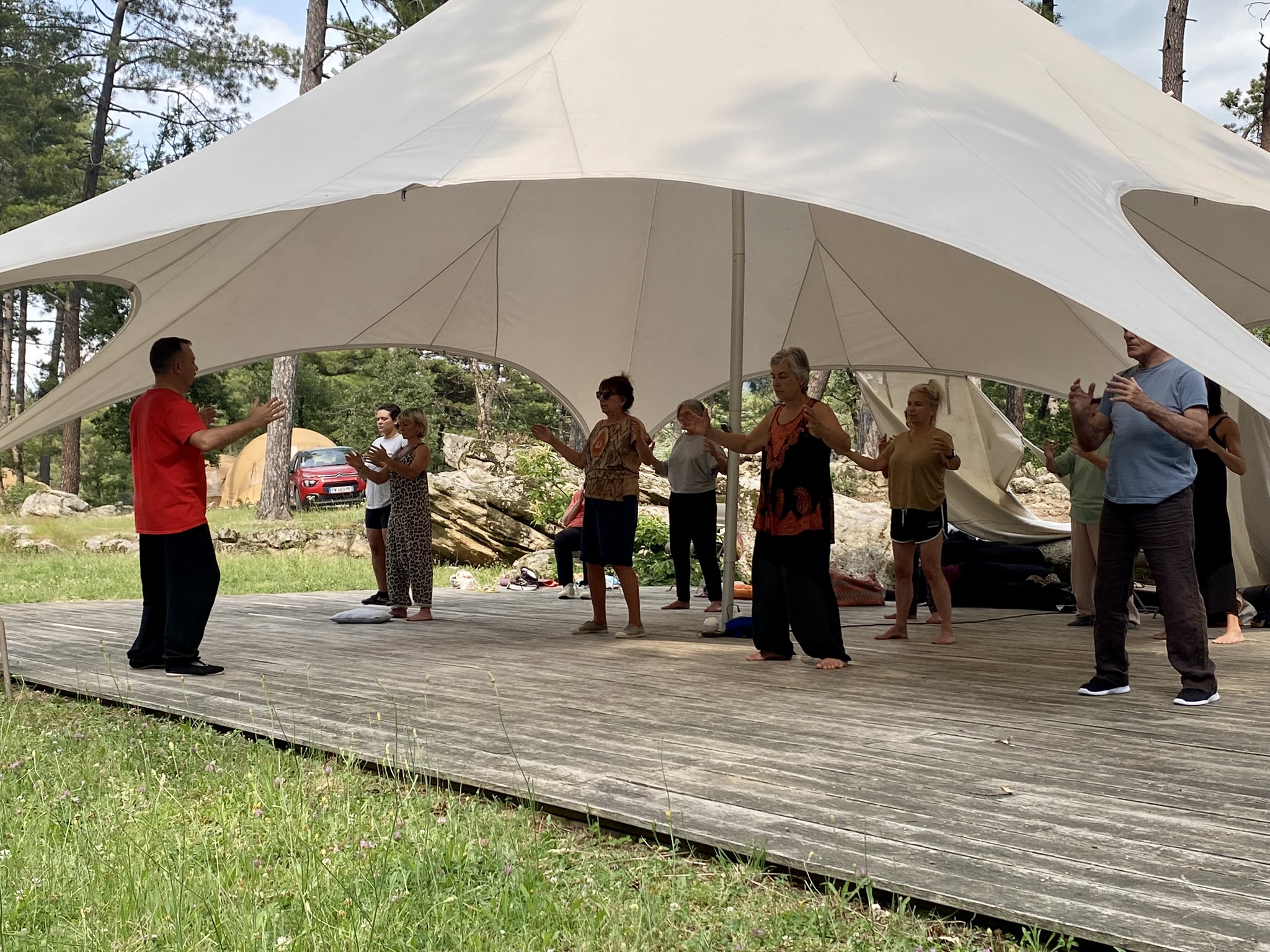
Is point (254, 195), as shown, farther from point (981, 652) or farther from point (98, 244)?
point (981, 652)

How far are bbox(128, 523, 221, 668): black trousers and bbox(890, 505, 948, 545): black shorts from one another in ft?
12.4

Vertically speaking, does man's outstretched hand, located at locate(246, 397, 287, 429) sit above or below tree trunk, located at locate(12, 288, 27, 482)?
below

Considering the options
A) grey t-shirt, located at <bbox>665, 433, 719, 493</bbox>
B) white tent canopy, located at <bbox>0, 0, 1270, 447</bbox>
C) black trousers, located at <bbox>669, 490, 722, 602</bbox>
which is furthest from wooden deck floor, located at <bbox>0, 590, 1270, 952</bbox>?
grey t-shirt, located at <bbox>665, 433, 719, 493</bbox>

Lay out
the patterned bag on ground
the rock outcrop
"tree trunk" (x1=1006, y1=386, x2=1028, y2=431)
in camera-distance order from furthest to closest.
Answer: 1. the rock outcrop
2. "tree trunk" (x1=1006, y1=386, x2=1028, y2=431)
3. the patterned bag on ground

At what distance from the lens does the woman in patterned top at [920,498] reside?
686 cm

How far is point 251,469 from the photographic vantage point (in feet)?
90.2

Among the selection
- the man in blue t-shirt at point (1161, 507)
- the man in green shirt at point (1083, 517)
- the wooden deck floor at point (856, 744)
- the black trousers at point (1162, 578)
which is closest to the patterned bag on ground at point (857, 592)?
the man in green shirt at point (1083, 517)

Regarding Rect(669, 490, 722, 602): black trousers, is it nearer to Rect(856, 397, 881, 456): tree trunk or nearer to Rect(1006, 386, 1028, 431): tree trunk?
Rect(856, 397, 881, 456): tree trunk

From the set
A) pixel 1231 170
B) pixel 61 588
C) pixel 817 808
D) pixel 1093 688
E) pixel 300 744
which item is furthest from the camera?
pixel 61 588

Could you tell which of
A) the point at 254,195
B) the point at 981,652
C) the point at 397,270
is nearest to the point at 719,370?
the point at 397,270

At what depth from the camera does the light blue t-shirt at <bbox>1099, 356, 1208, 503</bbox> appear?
4543 millimetres

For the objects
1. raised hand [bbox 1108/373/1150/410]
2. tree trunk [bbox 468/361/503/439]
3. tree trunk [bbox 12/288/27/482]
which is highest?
tree trunk [bbox 12/288/27/482]

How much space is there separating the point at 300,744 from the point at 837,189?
9.48 ft

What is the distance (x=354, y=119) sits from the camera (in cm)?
578
